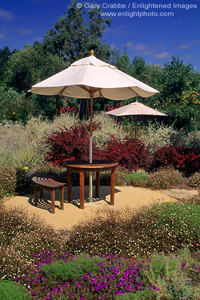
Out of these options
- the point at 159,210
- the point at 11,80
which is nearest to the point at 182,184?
the point at 159,210

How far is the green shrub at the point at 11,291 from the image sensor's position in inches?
94.3

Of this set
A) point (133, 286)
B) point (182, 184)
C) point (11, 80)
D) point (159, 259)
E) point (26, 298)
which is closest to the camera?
point (26, 298)

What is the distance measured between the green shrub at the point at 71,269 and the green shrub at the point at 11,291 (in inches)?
11.6

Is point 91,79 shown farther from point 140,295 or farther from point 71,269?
point 140,295

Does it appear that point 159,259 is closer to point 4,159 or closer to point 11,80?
point 4,159

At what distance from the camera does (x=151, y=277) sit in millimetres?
2752

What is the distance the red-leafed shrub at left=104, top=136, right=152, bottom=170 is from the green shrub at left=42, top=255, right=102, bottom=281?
5.81m

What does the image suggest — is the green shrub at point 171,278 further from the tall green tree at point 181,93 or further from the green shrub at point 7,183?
the tall green tree at point 181,93

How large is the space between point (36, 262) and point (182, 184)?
210 inches

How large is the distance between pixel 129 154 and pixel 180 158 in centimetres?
146

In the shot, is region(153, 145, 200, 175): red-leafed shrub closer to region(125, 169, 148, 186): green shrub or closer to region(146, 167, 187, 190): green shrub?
region(146, 167, 187, 190): green shrub

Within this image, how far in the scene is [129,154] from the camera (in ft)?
29.0

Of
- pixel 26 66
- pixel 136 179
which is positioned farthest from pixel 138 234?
pixel 26 66

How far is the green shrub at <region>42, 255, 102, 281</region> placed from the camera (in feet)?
9.00
